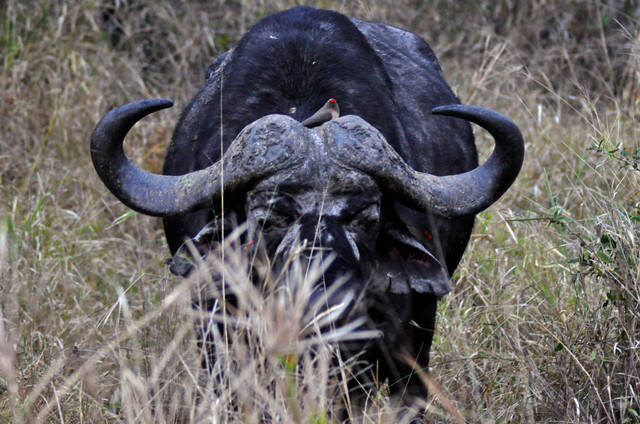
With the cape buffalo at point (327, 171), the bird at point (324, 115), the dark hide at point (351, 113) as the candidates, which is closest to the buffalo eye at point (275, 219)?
the cape buffalo at point (327, 171)

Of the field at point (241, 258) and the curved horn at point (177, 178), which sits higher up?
the curved horn at point (177, 178)

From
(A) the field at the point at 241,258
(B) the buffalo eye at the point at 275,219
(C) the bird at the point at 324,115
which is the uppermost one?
(C) the bird at the point at 324,115

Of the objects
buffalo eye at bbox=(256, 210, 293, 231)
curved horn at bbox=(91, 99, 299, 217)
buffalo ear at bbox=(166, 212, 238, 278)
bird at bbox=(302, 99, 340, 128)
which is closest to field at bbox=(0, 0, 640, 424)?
buffalo ear at bbox=(166, 212, 238, 278)

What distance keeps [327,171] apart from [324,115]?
0.34 metres

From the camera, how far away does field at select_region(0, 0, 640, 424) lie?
291cm

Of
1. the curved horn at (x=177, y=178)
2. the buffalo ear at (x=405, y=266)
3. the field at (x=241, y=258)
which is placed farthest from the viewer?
the buffalo ear at (x=405, y=266)

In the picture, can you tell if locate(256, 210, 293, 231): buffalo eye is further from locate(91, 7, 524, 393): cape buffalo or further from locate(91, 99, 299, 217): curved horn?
locate(91, 99, 299, 217): curved horn

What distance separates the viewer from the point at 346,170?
3.42 metres

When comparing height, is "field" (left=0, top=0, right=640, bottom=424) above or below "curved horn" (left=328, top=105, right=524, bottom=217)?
below

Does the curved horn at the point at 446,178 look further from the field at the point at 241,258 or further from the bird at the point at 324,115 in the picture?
the field at the point at 241,258

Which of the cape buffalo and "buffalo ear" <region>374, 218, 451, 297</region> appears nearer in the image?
the cape buffalo

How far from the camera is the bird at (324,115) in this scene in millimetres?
3658

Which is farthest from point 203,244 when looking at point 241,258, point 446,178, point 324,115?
point 446,178

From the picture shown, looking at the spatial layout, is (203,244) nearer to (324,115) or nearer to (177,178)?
(177,178)
